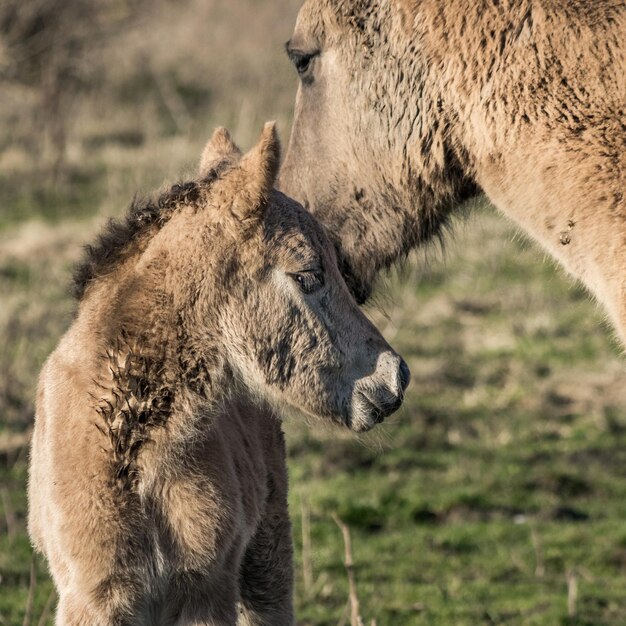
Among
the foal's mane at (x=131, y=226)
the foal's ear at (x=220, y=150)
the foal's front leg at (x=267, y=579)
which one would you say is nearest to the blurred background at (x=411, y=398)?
the foal's ear at (x=220, y=150)

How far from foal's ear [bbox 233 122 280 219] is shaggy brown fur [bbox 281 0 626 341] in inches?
31.0

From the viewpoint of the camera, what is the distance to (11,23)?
56.7 feet

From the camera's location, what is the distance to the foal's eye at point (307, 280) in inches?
167

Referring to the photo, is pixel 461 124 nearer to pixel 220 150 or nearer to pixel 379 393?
pixel 220 150

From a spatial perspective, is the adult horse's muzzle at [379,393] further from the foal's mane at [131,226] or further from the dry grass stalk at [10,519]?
→ the dry grass stalk at [10,519]

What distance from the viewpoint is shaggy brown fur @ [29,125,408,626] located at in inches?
Result: 159

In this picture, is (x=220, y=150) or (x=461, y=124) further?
(x=220, y=150)

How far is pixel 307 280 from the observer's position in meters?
4.24

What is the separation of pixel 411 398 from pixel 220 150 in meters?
5.90

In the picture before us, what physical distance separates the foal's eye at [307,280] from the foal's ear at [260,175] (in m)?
0.28

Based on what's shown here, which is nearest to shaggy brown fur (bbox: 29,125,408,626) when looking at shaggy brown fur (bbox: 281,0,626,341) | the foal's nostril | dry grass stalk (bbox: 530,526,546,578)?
the foal's nostril

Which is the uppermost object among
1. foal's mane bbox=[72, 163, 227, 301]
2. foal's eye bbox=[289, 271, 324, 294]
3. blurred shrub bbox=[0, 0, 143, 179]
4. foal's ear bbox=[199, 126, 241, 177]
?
blurred shrub bbox=[0, 0, 143, 179]

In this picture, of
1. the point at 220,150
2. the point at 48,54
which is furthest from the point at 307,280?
the point at 48,54

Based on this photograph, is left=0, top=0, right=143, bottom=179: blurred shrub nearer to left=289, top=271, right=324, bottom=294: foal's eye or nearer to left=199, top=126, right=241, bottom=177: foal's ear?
left=199, top=126, right=241, bottom=177: foal's ear
